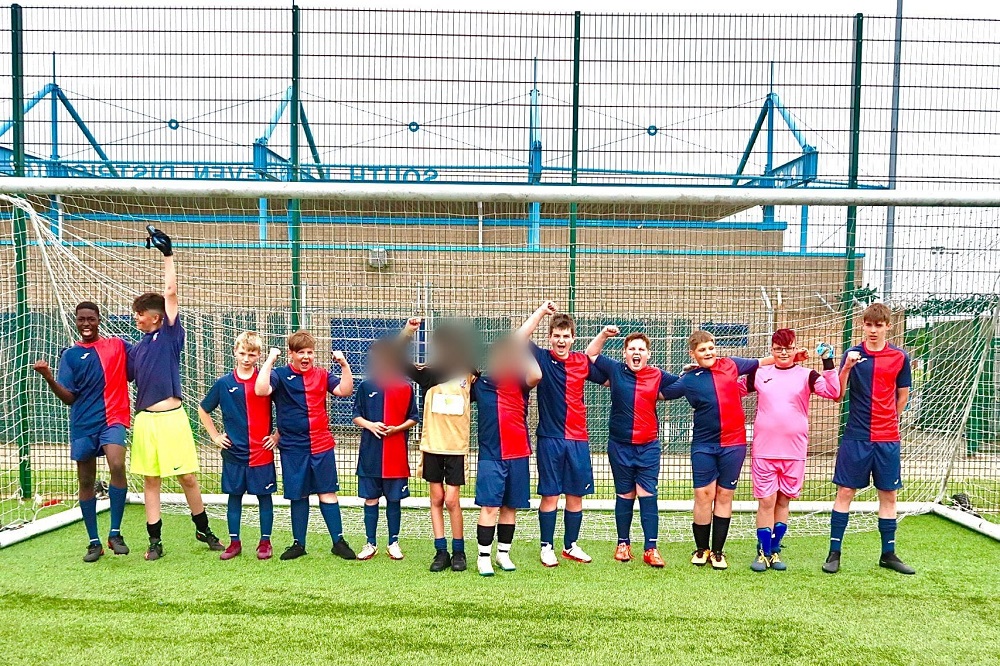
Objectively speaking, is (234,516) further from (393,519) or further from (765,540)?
(765,540)

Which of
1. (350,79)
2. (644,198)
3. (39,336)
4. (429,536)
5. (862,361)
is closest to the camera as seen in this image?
(862,361)

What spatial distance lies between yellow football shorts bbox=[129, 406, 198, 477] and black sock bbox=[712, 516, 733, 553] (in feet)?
11.4

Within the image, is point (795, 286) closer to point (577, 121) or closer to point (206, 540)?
point (577, 121)

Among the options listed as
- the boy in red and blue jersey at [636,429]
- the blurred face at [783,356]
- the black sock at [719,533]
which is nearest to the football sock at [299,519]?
the boy in red and blue jersey at [636,429]

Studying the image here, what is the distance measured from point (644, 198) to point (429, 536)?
115 inches

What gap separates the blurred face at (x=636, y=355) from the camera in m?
4.55

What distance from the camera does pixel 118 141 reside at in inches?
248

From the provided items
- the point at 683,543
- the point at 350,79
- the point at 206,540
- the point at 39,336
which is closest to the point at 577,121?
the point at 350,79

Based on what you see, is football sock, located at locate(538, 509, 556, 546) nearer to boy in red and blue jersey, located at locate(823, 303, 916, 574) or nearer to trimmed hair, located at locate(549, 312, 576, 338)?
trimmed hair, located at locate(549, 312, 576, 338)

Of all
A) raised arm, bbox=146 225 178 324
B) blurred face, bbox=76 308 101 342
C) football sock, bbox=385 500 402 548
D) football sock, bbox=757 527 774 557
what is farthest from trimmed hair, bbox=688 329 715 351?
blurred face, bbox=76 308 101 342

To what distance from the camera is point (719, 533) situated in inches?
179

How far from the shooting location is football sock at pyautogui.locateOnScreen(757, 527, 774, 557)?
179 inches

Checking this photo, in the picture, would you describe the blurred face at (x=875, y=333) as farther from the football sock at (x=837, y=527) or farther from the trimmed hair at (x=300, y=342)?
the trimmed hair at (x=300, y=342)

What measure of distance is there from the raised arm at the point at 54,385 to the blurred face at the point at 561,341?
316 cm
